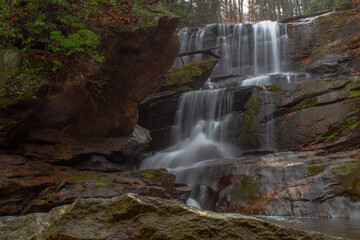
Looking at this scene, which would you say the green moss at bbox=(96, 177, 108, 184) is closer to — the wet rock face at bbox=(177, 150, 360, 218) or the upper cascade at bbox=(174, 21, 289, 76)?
the wet rock face at bbox=(177, 150, 360, 218)

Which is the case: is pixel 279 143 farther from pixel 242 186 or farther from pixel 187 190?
pixel 187 190

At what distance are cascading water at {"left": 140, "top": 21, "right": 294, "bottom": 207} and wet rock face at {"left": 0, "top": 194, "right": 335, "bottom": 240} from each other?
21.9ft

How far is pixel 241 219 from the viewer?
212 centimetres

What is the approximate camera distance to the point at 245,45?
71.0 ft

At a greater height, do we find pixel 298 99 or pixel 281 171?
pixel 298 99

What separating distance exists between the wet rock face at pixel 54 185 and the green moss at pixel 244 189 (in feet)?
4.67

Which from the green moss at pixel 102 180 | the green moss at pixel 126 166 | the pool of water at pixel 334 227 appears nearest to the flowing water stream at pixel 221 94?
the green moss at pixel 126 166

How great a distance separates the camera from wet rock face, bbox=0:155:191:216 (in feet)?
20.1

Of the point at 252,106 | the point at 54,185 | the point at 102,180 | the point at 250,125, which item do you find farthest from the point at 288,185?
the point at 252,106

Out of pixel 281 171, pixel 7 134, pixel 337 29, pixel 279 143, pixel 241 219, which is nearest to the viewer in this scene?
pixel 241 219

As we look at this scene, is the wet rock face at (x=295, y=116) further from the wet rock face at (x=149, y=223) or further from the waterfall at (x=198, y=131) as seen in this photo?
the wet rock face at (x=149, y=223)

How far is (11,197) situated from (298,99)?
11.2 m

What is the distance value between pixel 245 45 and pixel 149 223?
21.2m

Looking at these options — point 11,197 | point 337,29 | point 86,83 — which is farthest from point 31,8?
point 337,29
